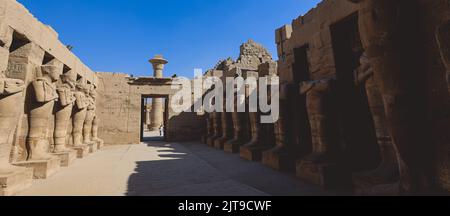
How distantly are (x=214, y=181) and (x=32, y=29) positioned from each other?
5.08 metres

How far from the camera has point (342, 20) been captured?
3857 millimetres

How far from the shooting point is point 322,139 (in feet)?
12.0

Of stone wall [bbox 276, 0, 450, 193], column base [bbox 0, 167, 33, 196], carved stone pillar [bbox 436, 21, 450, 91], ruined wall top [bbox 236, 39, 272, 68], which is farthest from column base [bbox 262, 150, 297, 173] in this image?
ruined wall top [bbox 236, 39, 272, 68]

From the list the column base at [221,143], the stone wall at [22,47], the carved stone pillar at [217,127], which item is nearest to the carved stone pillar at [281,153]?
the column base at [221,143]

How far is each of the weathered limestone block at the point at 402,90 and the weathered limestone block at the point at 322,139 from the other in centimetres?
123

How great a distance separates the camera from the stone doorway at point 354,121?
354cm

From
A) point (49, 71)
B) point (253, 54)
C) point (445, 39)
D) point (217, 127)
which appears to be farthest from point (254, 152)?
point (253, 54)

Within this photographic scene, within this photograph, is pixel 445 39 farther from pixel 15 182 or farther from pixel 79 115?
pixel 79 115

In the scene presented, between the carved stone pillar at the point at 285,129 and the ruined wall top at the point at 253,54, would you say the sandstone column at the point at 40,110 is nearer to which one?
the carved stone pillar at the point at 285,129

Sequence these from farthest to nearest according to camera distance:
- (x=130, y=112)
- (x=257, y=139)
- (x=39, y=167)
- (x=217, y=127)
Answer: (x=130, y=112) → (x=217, y=127) → (x=257, y=139) → (x=39, y=167)

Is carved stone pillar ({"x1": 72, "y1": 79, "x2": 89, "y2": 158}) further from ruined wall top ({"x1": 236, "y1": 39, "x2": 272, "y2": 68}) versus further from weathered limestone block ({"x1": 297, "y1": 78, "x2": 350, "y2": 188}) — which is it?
ruined wall top ({"x1": 236, "y1": 39, "x2": 272, "y2": 68})

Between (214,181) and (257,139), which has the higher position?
(257,139)

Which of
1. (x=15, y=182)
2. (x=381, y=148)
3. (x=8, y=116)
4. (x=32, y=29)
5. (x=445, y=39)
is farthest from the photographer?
(x=32, y=29)

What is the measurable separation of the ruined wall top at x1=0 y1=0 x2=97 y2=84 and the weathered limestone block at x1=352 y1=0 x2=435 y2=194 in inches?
220
